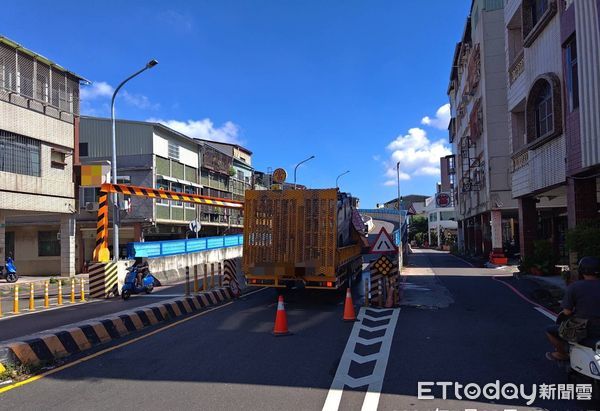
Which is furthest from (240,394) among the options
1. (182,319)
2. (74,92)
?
(74,92)

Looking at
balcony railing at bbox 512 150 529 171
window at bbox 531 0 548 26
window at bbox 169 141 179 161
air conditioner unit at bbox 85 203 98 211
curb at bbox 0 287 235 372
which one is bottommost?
curb at bbox 0 287 235 372

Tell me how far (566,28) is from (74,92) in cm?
2493

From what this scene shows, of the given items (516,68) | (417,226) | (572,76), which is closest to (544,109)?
(516,68)

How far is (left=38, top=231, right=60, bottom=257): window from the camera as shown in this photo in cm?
3192

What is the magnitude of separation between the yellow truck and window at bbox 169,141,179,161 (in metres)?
24.0

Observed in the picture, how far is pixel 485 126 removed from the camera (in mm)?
31281

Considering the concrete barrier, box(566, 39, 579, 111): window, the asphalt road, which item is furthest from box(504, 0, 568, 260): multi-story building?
the concrete barrier

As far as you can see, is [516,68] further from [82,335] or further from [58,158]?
[58,158]

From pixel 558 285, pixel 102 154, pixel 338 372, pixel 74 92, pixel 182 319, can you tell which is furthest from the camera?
pixel 102 154

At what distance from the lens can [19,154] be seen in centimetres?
2389

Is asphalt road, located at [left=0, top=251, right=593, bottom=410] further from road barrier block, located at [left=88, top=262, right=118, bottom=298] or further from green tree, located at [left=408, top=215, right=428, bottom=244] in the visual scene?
green tree, located at [left=408, top=215, right=428, bottom=244]

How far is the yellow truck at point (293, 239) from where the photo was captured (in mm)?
12688

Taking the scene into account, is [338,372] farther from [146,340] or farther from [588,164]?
[588,164]

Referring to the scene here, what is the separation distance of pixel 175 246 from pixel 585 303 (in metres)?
22.4
